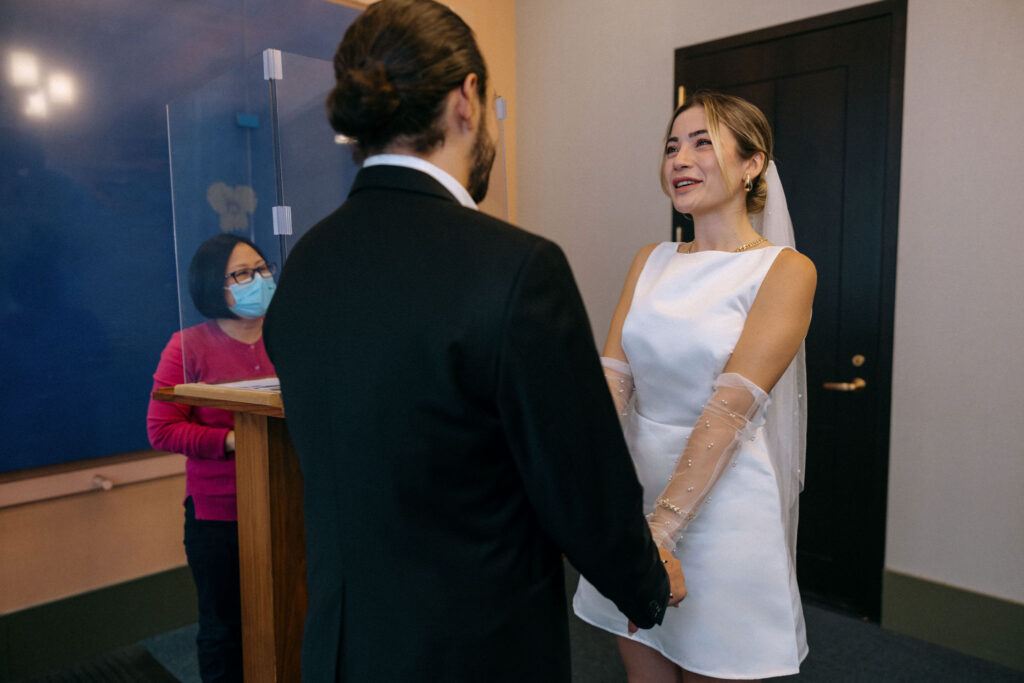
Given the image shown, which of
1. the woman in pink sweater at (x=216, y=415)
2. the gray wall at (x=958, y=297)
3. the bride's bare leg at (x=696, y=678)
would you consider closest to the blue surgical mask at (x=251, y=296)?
the woman in pink sweater at (x=216, y=415)

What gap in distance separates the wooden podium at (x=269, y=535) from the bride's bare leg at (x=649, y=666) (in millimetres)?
723

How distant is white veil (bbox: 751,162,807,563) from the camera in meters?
1.62

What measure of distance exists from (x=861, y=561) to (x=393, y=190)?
9.17 feet

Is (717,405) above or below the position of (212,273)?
below

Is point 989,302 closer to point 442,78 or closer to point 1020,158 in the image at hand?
point 1020,158

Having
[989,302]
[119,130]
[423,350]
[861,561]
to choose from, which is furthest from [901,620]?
[119,130]

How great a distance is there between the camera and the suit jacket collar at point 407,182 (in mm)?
776

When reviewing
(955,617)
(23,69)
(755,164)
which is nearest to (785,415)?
(755,164)

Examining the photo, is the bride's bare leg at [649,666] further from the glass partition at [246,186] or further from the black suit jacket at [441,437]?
the glass partition at [246,186]

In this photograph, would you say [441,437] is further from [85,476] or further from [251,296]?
[85,476]

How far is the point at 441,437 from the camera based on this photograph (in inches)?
28.6

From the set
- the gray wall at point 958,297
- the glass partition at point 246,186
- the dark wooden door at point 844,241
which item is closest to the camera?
the glass partition at point 246,186

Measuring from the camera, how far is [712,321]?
1412mm

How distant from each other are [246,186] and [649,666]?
161cm
